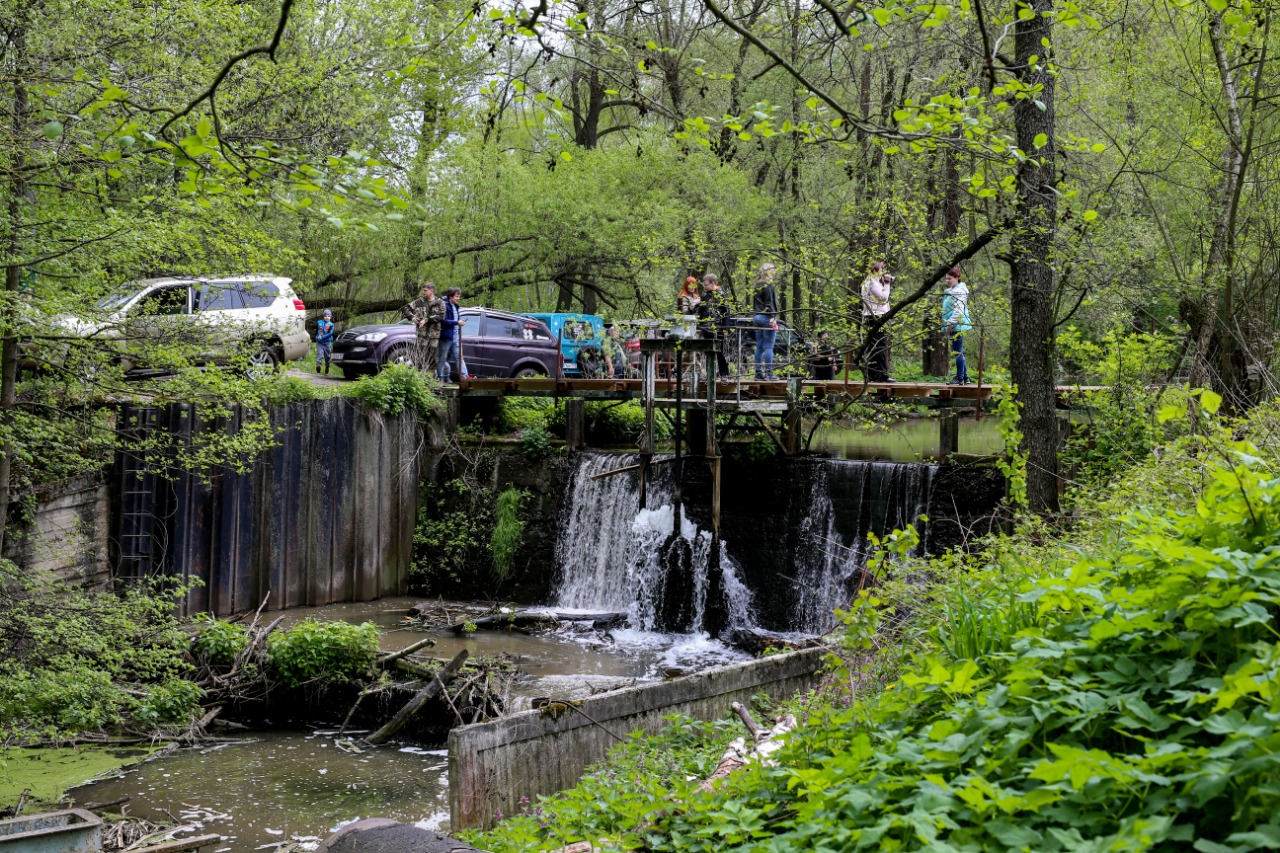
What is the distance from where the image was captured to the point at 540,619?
15.4 m

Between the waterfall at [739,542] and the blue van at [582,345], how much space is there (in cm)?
343

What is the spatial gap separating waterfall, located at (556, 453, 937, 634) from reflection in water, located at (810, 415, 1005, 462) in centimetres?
471

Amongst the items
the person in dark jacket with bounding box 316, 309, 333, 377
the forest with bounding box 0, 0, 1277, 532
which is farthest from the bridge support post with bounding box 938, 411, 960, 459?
the person in dark jacket with bounding box 316, 309, 333, 377

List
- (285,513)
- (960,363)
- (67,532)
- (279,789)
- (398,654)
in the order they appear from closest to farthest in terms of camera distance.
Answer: (279,789)
(398,654)
(67,532)
(960,363)
(285,513)

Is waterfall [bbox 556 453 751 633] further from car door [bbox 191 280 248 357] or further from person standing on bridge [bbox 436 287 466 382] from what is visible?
car door [bbox 191 280 248 357]

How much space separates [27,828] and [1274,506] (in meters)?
7.37

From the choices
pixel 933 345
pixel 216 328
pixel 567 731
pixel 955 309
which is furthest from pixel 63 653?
pixel 933 345

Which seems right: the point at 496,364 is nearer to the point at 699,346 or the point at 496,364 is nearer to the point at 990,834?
the point at 699,346

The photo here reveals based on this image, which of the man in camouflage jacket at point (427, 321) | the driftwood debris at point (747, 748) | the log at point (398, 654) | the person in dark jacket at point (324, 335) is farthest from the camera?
the person in dark jacket at point (324, 335)

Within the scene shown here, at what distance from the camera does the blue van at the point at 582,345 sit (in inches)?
792

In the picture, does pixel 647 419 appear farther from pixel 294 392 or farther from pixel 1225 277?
pixel 1225 277

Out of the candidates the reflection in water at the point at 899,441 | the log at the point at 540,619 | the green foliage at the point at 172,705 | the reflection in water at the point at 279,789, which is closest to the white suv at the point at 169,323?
the green foliage at the point at 172,705

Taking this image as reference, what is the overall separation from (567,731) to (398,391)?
10518mm

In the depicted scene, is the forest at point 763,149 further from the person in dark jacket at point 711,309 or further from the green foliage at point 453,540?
the green foliage at point 453,540
